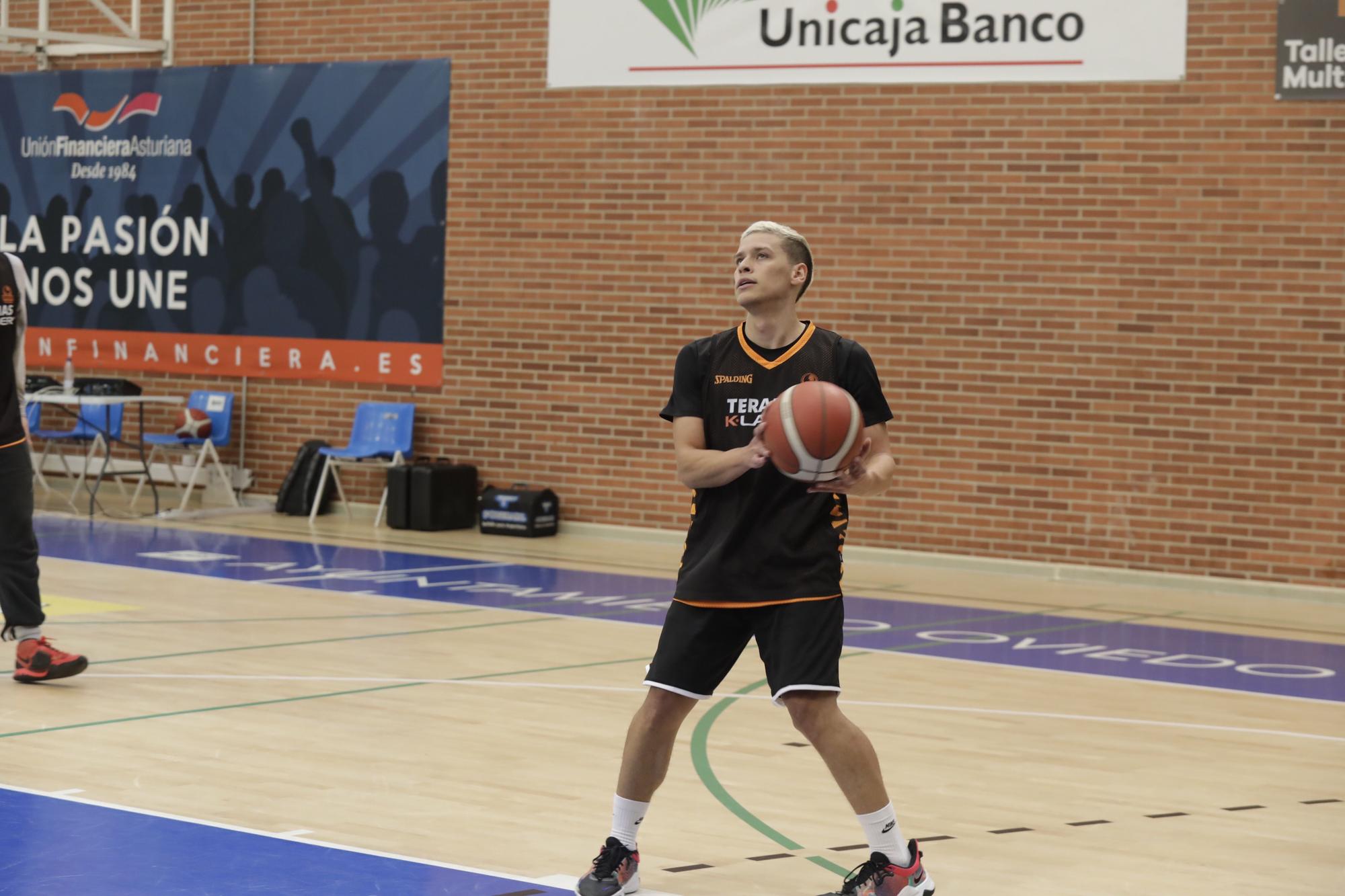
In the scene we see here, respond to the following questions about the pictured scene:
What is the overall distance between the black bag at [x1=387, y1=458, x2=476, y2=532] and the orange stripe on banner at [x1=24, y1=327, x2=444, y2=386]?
828mm

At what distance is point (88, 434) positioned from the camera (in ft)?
46.8

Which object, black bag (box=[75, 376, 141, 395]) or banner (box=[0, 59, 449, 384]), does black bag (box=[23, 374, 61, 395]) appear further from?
banner (box=[0, 59, 449, 384])

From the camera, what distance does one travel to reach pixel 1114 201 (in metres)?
11.6

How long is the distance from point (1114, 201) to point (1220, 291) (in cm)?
90

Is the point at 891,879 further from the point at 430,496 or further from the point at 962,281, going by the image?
the point at 430,496

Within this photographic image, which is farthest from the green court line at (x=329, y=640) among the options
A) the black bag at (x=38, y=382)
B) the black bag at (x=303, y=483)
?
the black bag at (x=38, y=382)

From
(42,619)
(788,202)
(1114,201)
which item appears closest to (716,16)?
(788,202)

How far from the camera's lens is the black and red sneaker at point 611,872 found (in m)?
4.38

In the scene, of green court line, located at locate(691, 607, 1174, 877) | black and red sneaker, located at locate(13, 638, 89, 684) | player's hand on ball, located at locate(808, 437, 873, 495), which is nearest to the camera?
player's hand on ball, located at locate(808, 437, 873, 495)

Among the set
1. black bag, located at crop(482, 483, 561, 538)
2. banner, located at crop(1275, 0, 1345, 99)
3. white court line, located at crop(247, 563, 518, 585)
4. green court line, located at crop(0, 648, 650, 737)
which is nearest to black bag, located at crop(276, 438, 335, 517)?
black bag, located at crop(482, 483, 561, 538)

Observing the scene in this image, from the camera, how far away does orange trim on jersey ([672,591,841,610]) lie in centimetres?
433

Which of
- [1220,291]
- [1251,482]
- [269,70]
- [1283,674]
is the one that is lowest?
[1283,674]

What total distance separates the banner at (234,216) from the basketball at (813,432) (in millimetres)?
10060

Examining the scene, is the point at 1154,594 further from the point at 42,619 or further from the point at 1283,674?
the point at 42,619
